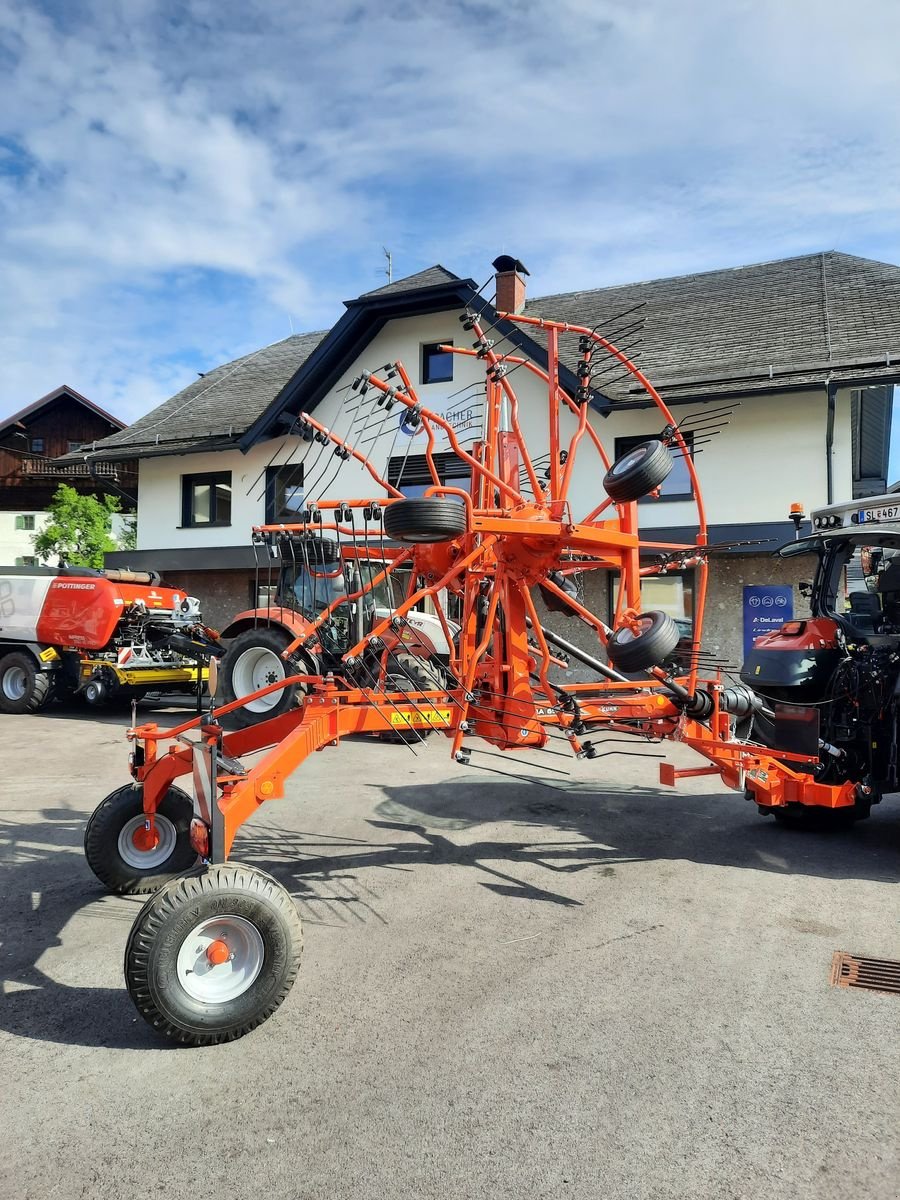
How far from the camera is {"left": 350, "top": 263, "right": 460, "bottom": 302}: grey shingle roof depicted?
17.4 m

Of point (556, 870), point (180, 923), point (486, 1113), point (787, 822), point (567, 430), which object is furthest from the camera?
point (567, 430)

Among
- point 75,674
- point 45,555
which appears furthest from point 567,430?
point 45,555

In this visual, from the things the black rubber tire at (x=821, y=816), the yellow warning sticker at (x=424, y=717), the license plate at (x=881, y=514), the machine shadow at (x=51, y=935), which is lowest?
the machine shadow at (x=51, y=935)

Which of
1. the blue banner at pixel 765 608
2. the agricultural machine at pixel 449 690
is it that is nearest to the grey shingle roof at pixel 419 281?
the blue banner at pixel 765 608

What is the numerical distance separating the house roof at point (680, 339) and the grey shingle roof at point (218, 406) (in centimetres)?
5

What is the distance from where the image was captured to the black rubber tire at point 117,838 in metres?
5.00

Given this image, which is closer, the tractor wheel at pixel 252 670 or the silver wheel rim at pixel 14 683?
the tractor wheel at pixel 252 670

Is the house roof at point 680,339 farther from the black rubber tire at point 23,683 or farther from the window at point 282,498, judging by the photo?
the black rubber tire at point 23,683

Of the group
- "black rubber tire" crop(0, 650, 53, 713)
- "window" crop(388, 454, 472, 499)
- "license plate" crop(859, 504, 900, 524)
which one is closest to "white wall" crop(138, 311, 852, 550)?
"window" crop(388, 454, 472, 499)

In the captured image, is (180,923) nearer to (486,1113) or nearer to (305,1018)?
(305,1018)

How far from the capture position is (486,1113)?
302 centimetres

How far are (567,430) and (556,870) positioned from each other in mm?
11476

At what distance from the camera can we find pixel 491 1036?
3.56 m

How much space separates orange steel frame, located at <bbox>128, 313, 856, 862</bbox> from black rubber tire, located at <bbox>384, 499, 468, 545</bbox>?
175 millimetres
